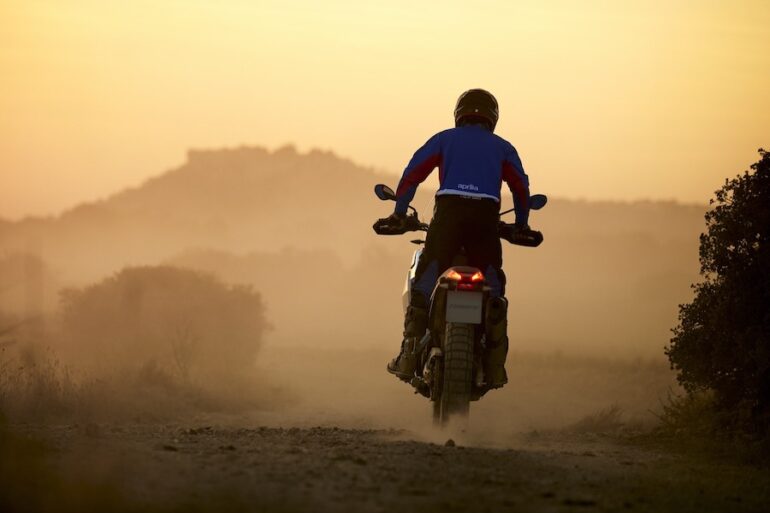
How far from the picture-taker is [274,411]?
2723cm

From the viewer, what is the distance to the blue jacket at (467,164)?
10.8 m

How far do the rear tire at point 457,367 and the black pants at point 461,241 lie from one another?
739 mm

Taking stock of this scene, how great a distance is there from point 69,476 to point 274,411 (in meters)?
20.1

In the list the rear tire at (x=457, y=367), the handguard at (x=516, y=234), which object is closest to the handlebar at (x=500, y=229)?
the handguard at (x=516, y=234)

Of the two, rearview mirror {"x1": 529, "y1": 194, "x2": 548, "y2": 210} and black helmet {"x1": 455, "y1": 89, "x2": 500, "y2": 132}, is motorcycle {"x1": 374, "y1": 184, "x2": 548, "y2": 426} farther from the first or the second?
black helmet {"x1": 455, "y1": 89, "x2": 500, "y2": 132}

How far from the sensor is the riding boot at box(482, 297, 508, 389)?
1051 cm

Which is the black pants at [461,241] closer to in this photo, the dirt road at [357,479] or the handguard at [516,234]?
the handguard at [516,234]

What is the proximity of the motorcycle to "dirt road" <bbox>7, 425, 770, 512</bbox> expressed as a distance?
94 cm

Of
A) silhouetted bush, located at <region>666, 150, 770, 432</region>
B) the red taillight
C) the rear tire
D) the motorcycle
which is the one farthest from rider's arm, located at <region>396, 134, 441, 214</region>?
silhouetted bush, located at <region>666, 150, 770, 432</region>

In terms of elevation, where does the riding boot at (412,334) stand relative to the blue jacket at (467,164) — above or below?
below

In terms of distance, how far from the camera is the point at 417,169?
1120 cm

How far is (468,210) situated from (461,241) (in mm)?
296

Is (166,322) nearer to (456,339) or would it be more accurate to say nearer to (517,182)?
(517,182)

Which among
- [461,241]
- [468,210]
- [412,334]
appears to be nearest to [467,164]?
[468,210]
